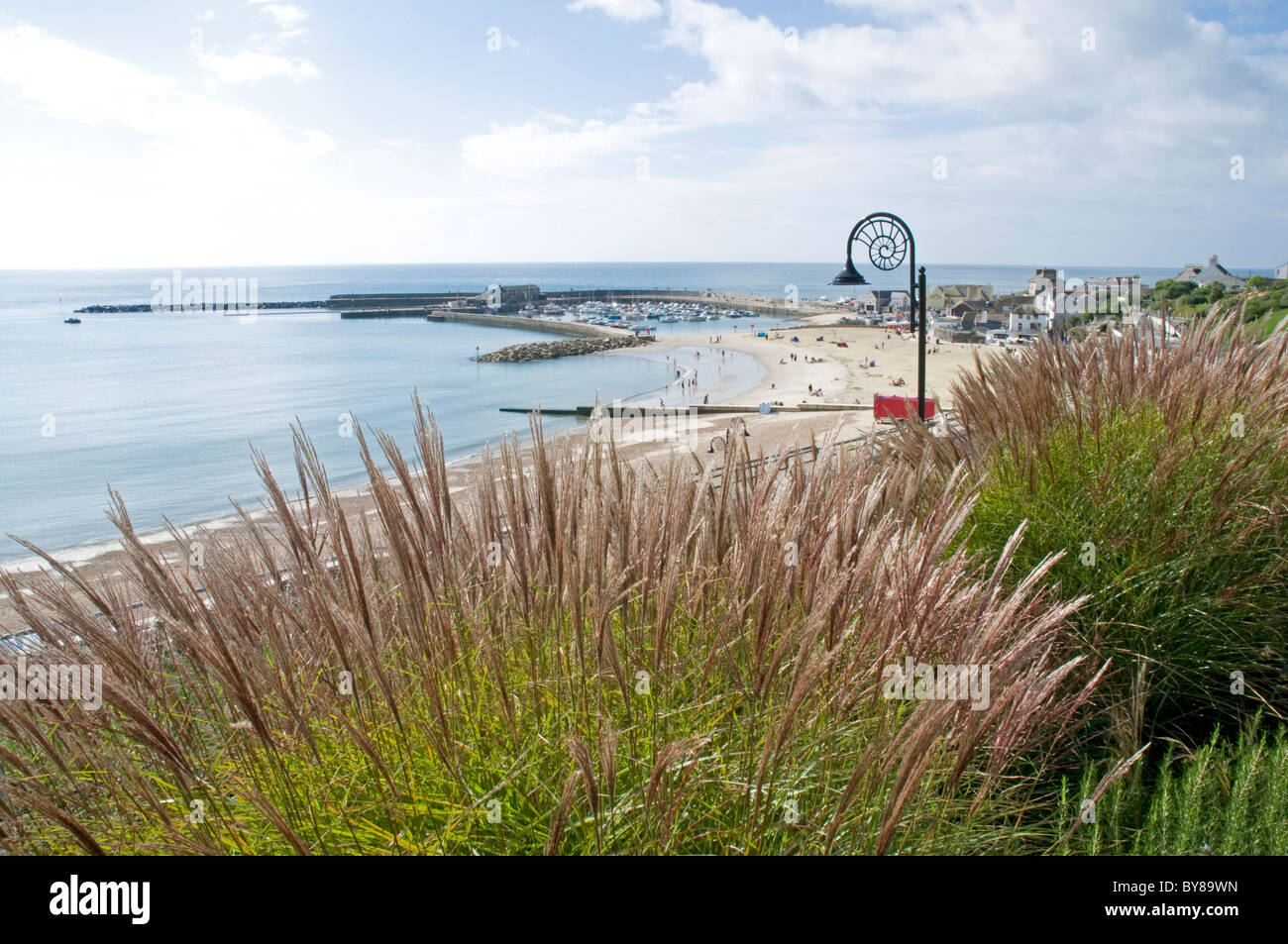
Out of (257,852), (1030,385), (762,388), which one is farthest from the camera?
(762,388)

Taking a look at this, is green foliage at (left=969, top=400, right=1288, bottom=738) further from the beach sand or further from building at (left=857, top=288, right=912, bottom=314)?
building at (left=857, top=288, right=912, bottom=314)

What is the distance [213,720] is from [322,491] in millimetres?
601

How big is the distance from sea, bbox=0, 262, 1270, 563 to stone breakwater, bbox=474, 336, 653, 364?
220cm

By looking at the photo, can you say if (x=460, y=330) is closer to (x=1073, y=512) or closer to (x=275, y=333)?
(x=275, y=333)

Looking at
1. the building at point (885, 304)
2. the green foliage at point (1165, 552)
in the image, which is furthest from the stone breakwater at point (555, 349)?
the green foliage at point (1165, 552)

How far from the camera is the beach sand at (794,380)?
17375 millimetres

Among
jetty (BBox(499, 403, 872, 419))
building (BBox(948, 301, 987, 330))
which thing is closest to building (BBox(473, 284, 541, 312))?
building (BBox(948, 301, 987, 330))

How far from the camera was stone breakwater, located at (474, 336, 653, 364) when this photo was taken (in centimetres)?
5723

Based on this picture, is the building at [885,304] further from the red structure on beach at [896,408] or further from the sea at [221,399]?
the red structure on beach at [896,408]

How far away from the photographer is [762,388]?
1586 inches

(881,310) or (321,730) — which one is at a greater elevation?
(881,310)
